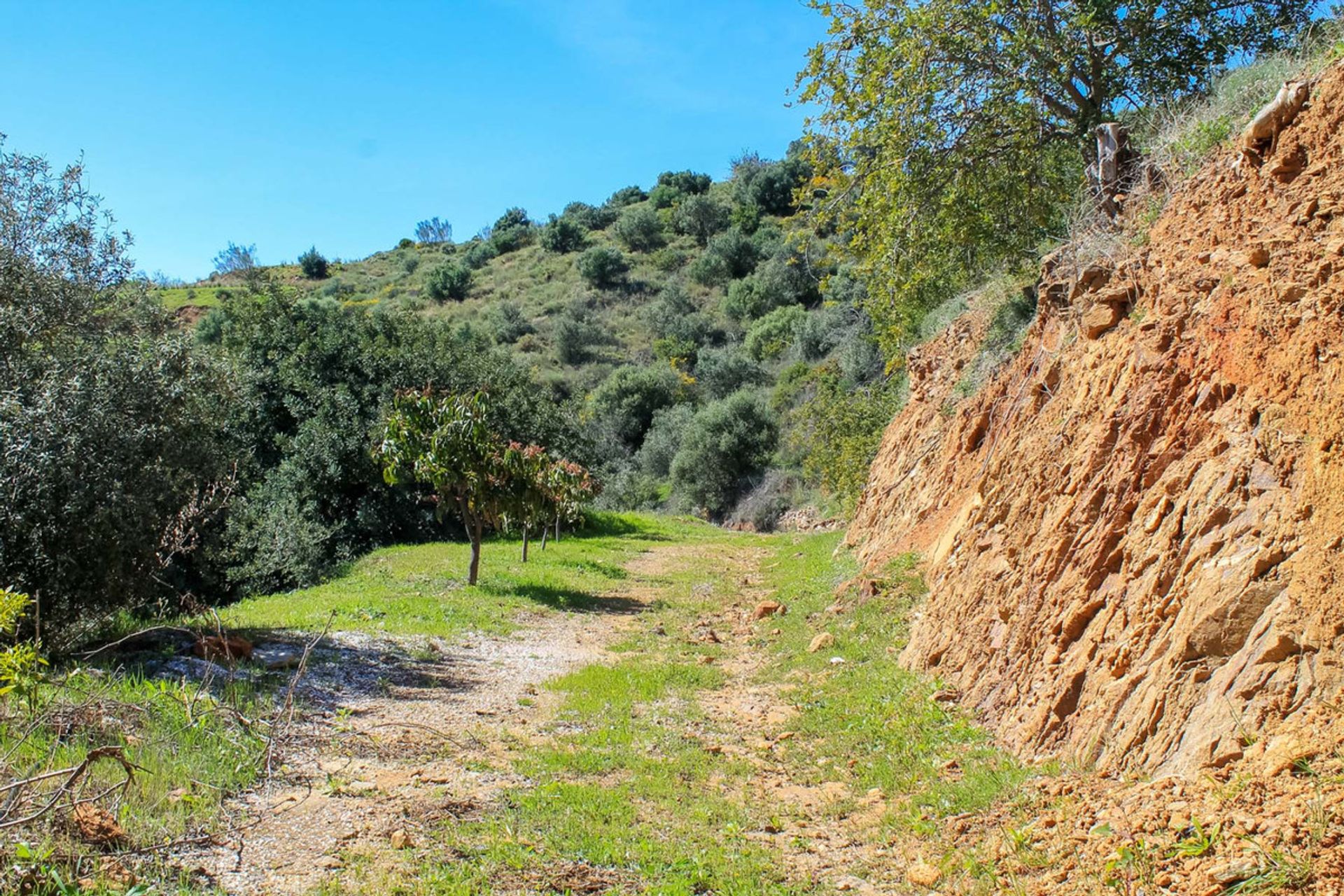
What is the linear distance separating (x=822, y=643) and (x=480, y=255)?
7279 centimetres

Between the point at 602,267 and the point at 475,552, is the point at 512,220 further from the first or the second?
the point at 475,552

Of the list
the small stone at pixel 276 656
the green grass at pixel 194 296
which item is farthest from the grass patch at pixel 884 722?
the green grass at pixel 194 296

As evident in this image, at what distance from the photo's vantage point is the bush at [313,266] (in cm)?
7488

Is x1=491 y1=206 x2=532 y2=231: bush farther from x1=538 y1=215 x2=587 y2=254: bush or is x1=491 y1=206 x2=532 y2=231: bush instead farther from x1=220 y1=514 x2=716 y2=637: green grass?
x1=220 y1=514 x2=716 y2=637: green grass

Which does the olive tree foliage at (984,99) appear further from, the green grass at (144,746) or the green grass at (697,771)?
the green grass at (144,746)

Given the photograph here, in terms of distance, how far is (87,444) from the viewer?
27.5ft

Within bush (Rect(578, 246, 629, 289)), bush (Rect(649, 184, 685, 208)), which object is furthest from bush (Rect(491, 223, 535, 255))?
bush (Rect(578, 246, 629, 289))

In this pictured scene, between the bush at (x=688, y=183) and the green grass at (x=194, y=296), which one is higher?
the bush at (x=688, y=183)

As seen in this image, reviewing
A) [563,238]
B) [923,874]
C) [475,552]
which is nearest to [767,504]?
[475,552]

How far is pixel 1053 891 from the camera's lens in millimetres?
4176

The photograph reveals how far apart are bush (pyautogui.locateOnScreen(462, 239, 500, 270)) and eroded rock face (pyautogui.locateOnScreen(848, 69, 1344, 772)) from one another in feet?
233

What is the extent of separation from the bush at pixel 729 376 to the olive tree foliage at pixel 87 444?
3625 cm

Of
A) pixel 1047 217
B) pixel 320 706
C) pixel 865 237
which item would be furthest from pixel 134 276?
pixel 1047 217

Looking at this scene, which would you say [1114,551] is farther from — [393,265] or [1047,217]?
[393,265]
